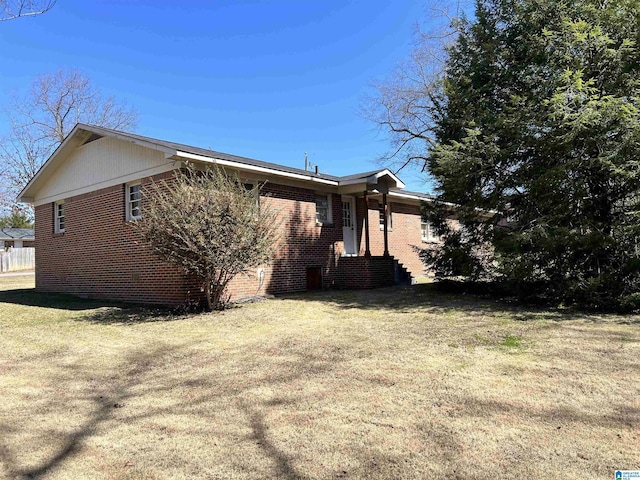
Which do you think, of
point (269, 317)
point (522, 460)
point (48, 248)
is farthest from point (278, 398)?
point (48, 248)

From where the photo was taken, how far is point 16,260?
3419 cm

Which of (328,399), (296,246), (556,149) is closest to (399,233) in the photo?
(296,246)

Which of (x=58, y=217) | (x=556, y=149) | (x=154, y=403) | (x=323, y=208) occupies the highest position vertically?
(x=556, y=149)

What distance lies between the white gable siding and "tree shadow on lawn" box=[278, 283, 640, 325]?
194 inches

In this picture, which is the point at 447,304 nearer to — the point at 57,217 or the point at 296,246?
the point at 296,246

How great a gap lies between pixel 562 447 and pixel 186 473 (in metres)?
2.67

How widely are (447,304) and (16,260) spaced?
35921 millimetres

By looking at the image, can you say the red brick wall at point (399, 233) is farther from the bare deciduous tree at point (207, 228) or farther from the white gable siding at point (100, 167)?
the white gable siding at point (100, 167)

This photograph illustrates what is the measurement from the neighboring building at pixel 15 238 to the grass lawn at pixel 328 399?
39550mm

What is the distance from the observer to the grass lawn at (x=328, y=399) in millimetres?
3104

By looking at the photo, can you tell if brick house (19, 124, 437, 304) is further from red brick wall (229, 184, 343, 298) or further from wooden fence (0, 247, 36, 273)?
wooden fence (0, 247, 36, 273)

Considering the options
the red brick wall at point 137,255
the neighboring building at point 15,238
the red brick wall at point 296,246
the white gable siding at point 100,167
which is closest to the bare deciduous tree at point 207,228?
the red brick wall at point 137,255

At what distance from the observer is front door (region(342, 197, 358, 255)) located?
600 inches

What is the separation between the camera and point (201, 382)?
507cm
